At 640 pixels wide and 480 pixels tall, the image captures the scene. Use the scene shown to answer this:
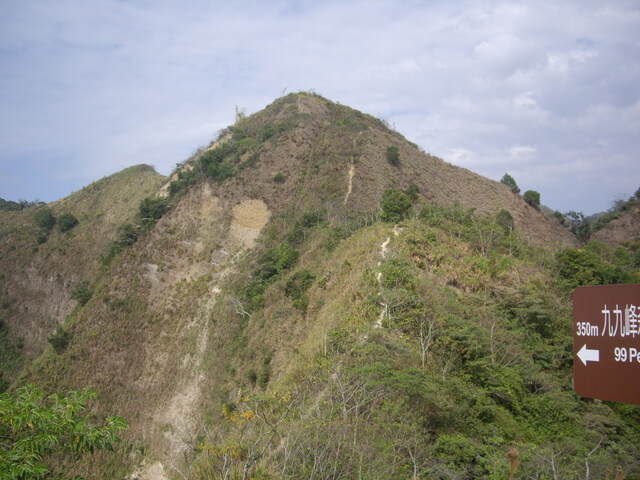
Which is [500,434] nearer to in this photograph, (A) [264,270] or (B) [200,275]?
(A) [264,270]

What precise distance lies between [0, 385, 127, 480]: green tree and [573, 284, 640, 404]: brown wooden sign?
403 cm

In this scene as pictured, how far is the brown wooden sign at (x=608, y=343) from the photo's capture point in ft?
9.13

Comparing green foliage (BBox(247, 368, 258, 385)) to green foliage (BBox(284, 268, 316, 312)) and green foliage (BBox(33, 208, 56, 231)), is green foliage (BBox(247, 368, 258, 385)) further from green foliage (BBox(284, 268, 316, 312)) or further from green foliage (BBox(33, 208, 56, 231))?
green foliage (BBox(33, 208, 56, 231))

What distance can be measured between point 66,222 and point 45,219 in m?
2.95

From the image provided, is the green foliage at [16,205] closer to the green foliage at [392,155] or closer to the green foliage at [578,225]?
the green foliage at [392,155]

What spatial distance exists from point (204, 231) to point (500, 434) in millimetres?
32832

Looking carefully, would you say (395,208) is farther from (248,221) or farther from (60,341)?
(60,341)

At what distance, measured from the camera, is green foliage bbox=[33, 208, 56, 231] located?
50.2 metres

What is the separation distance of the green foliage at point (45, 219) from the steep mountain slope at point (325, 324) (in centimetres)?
318

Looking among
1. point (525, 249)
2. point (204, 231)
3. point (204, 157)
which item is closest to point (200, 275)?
point (204, 231)

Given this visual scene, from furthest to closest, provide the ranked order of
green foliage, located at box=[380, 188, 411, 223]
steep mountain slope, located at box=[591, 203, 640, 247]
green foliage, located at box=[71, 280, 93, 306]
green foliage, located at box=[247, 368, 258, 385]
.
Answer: steep mountain slope, located at box=[591, 203, 640, 247] → green foliage, located at box=[71, 280, 93, 306] → green foliage, located at box=[380, 188, 411, 223] → green foliage, located at box=[247, 368, 258, 385]

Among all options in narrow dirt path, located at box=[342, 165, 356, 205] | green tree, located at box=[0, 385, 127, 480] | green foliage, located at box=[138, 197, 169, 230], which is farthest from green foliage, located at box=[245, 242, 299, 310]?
green tree, located at box=[0, 385, 127, 480]

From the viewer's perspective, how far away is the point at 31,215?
52.9m

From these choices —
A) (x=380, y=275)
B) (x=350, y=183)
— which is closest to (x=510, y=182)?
(x=350, y=183)
